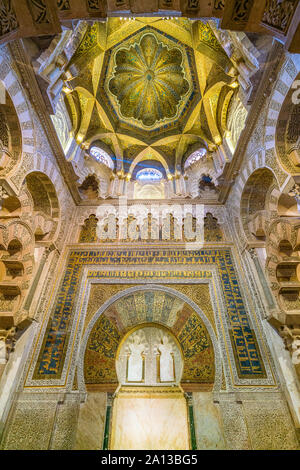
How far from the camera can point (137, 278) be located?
5.33m

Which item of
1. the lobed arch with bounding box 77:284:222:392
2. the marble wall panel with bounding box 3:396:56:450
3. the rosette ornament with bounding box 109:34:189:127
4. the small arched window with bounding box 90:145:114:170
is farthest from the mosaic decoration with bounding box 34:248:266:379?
the rosette ornament with bounding box 109:34:189:127

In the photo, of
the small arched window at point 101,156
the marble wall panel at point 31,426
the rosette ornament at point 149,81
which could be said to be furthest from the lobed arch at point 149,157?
the marble wall panel at point 31,426

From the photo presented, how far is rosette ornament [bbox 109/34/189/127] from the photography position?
262 inches

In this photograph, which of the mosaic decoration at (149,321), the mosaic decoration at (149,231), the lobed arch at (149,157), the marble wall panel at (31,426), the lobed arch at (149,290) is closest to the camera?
the marble wall panel at (31,426)

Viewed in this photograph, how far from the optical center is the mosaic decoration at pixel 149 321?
426cm

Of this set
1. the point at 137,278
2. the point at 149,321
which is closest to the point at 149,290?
the point at 137,278

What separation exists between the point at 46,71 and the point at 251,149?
168 inches

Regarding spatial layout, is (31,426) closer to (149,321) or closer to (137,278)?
(149,321)

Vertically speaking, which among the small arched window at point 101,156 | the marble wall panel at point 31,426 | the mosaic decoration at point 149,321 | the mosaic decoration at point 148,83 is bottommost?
the marble wall panel at point 31,426

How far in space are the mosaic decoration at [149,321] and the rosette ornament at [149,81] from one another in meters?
5.84

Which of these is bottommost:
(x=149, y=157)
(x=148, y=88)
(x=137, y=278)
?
(x=137, y=278)

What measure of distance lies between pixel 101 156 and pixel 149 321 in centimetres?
526

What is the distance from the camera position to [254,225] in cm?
536

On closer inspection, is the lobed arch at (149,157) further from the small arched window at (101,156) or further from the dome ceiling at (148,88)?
the small arched window at (101,156)
